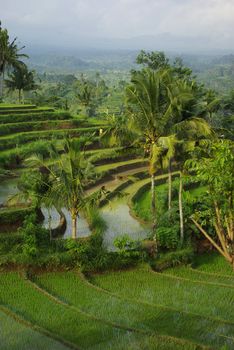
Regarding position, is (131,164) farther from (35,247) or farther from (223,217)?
(223,217)

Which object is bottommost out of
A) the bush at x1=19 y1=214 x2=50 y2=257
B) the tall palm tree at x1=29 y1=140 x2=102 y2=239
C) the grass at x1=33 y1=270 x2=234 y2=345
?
the grass at x1=33 y1=270 x2=234 y2=345

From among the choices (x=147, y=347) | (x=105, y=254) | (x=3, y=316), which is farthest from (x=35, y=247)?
(x=147, y=347)

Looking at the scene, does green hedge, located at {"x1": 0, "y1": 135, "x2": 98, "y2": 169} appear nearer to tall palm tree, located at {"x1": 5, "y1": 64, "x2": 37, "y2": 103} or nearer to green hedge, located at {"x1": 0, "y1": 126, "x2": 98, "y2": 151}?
green hedge, located at {"x1": 0, "y1": 126, "x2": 98, "y2": 151}

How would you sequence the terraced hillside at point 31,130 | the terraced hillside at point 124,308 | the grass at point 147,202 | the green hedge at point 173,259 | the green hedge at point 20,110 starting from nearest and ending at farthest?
the terraced hillside at point 124,308 < the green hedge at point 173,259 < the grass at point 147,202 < the terraced hillside at point 31,130 < the green hedge at point 20,110

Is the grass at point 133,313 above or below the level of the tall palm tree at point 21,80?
below

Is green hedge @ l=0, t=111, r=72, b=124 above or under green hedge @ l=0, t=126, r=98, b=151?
above

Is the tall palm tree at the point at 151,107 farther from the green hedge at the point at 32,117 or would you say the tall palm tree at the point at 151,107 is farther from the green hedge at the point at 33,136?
the green hedge at the point at 32,117

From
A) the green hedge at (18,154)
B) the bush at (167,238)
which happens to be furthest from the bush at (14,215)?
the green hedge at (18,154)

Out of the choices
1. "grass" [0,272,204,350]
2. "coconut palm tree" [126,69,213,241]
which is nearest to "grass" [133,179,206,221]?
"coconut palm tree" [126,69,213,241]
